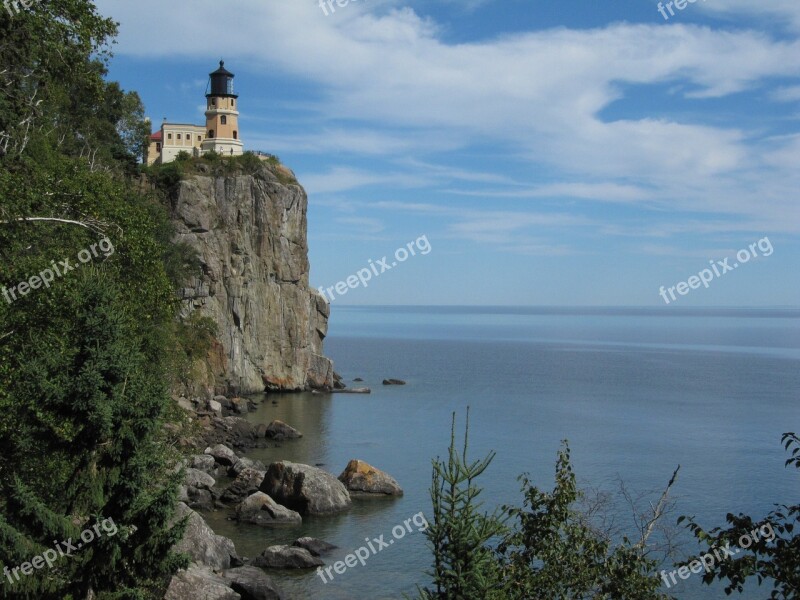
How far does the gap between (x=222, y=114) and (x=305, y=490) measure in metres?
59.2

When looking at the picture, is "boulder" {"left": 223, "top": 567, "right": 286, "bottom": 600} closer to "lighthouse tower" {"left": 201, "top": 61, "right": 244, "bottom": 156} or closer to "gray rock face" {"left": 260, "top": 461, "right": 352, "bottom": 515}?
"gray rock face" {"left": 260, "top": 461, "right": 352, "bottom": 515}

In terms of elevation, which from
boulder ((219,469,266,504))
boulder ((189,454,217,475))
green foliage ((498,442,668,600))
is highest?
green foliage ((498,442,668,600))

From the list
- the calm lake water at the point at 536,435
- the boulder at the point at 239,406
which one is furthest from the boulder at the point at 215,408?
the calm lake water at the point at 536,435

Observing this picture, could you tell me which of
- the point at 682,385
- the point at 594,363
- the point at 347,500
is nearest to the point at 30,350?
the point at 347,500

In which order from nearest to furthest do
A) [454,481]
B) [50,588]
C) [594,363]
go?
[454,481] < [50,588] < [594,363]

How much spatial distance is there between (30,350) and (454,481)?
10464 mm

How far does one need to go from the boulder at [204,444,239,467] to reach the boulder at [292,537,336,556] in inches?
543

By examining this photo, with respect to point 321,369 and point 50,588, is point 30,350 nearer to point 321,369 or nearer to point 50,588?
point 50,588

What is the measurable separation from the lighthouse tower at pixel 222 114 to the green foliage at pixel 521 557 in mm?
77290

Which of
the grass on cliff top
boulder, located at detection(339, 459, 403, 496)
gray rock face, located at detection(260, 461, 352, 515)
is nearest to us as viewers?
gray rock face, located at detection(260, 461, 352, 515)

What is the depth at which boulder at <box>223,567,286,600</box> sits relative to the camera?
25.2 meters

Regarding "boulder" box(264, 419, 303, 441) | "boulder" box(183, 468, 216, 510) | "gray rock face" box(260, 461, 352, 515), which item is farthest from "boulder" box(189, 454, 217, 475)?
"boulder" box(264, 419, 303, 441)

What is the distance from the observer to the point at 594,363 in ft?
384

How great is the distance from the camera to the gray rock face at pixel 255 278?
240 ft
